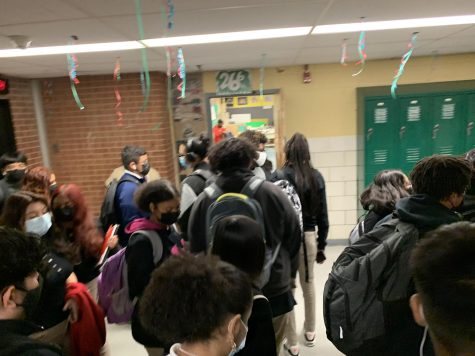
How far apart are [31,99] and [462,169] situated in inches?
177

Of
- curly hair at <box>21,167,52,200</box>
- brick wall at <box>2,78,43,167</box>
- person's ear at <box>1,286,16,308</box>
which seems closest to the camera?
person's ear at <box>1,286,16,308</box>

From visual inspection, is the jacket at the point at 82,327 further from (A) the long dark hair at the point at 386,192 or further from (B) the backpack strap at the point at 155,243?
(A) the long dark hair at the point at 386,192

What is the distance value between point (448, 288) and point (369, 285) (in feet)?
1.79

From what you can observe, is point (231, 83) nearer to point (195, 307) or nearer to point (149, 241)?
point (149, 241)

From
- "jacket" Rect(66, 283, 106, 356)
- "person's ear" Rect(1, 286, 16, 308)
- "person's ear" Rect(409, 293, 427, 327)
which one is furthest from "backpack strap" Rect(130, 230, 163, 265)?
"person's ear" Rect(409, 293, 427, 327)

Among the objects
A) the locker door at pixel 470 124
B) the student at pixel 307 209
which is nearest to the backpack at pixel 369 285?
the student at pixel 307 209

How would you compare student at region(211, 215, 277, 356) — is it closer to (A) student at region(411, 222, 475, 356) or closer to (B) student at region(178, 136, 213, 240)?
(A) student at region(411, 222, 475, 356)

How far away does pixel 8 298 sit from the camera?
40.3 inches

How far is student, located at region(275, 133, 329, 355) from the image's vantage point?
2604mm

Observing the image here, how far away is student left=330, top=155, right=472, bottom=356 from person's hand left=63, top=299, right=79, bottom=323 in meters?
1.20

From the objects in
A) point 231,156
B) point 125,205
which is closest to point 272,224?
point 231,156

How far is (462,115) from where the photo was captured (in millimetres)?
4266

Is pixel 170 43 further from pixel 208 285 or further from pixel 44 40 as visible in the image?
pixel 208 285

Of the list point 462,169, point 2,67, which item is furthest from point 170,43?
point 462,169
